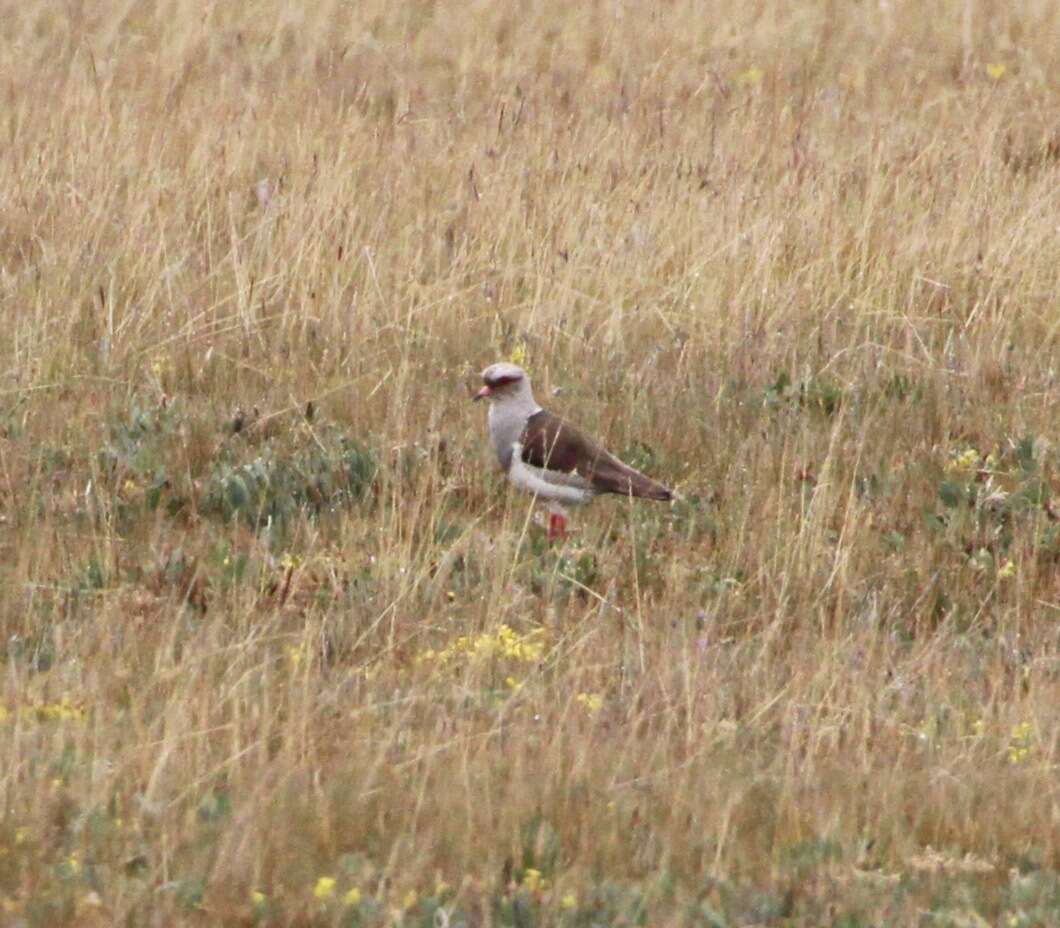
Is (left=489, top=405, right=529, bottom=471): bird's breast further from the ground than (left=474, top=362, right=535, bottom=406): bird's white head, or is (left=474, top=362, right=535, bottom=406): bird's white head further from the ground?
(left=474, top=362, right=535, bottom=406): bird's white head

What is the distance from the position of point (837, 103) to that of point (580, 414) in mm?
5025

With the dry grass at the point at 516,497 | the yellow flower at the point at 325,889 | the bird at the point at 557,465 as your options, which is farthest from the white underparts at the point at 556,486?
the yellow flower at the point at 325,889

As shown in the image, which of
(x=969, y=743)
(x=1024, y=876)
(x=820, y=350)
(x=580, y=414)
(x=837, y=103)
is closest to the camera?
(x=1024, y=876)

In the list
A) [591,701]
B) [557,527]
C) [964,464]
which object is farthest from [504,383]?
[591,701]

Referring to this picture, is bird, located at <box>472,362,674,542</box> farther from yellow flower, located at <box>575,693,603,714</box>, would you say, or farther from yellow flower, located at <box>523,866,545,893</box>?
yellow flower, located at <box>523,866,545,893</box>

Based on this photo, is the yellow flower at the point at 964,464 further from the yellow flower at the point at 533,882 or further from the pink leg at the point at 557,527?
the yellow flower at the point at 533,882

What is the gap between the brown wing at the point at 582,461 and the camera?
6.95 meters

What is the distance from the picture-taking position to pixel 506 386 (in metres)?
7.47

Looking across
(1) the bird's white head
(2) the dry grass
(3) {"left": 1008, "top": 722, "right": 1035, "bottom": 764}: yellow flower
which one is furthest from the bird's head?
(3) {"left": 1008, "top": 722, "right": 1035, "bottom": 764}: yellow flower

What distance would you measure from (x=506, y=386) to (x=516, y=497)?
419 millimetres

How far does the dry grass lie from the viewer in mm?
4422

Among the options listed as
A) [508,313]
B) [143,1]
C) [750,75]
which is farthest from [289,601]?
[143,1]

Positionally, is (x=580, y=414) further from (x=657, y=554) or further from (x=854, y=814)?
(x=854, y=814)

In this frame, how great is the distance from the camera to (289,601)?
609 centimetres
